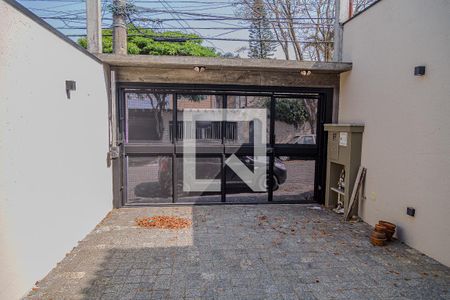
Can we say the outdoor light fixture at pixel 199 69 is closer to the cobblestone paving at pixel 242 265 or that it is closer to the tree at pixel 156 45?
the cobblestone paving at pixel 242 265

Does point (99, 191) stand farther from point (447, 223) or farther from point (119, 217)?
point (447, 223)

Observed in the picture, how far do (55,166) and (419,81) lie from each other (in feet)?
14.5

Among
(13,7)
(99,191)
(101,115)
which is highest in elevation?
(13,7)

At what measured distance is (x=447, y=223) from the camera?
3.15m

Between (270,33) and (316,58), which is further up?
(270,33)

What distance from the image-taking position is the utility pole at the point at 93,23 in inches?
182

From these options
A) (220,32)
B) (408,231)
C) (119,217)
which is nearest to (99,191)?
(119,217)

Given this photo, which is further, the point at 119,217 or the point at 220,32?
the point at 220,32

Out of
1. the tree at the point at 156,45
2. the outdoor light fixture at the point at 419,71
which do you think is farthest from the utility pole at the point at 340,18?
the tree at the point at 156,45

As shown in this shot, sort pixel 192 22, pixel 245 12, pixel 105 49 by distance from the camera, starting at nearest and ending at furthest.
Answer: pixel 192 22 < pixel 245 12 < pixel 105 49

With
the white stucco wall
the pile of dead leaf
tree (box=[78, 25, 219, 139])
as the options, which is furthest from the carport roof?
tree (box=[78, 25, 219, 139])

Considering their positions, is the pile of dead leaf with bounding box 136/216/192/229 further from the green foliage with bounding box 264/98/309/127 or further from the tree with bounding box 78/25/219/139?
the tree with bounding box 78/25/219/139

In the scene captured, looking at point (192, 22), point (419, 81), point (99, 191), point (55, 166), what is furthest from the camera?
point (192, 22)

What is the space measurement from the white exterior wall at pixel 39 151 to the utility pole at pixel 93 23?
0.65 m
